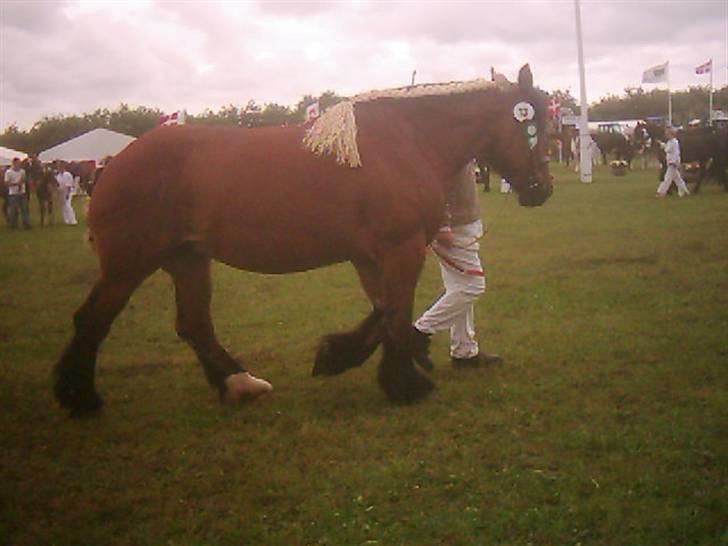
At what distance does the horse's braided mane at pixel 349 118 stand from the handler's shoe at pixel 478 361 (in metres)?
2.11

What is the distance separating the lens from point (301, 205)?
18.7ft

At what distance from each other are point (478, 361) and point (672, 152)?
672 inches

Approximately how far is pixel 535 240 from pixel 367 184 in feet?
31.4

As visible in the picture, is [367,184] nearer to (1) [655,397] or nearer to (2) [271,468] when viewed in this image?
(2) [271,468]

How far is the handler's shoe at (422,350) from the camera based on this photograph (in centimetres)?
675

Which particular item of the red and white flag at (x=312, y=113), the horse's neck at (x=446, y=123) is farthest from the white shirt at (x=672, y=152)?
the horse's neck at (x=446, y=123)

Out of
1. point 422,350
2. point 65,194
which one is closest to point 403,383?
point 422,350

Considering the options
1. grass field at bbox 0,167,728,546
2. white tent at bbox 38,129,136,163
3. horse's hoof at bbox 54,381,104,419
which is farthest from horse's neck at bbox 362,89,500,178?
white tent at bbox 38,129,136,163

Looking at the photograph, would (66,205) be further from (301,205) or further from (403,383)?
(403,383)

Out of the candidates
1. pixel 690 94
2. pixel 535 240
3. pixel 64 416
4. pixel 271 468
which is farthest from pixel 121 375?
pixel 690 94

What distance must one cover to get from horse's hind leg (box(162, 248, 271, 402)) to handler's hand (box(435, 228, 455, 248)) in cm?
178

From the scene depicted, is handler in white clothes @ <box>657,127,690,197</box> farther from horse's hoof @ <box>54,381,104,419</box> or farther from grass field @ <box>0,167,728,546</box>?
horse's hoof @ <box>54,381,104,419</box>

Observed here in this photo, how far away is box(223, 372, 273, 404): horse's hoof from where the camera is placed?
6.12 meters

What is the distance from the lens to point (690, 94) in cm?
7350
